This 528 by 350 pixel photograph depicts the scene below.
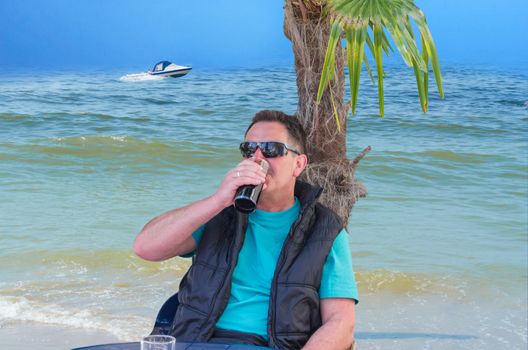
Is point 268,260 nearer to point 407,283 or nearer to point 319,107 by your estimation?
point 319,107

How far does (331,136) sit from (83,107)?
1710 cm

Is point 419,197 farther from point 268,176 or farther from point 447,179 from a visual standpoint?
point 268,176

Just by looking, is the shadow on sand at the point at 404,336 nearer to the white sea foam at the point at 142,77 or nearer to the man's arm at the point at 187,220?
the man's arm at the point at 187,220

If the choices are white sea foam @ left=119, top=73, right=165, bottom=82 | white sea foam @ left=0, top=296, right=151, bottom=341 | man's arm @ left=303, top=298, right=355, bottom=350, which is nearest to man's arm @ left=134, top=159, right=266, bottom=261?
man's arm @ left=303, top=298, right=355, bottom=350

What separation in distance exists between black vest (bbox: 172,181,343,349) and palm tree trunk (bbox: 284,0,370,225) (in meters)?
0.83

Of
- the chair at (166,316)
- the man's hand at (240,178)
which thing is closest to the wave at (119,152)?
the chair at (166,316)

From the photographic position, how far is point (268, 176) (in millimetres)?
2902

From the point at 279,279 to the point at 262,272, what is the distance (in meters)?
0.11

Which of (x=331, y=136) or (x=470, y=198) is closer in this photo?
(x=331, y=136)

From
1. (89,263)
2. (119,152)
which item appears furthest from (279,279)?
(119,152)

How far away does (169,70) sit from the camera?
2827 cm

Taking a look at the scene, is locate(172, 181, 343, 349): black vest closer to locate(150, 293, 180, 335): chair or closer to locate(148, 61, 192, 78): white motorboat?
locate(150, 293, 180, 335): chair

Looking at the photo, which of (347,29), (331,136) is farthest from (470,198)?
(347,29)

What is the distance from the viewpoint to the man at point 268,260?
9.24ft
